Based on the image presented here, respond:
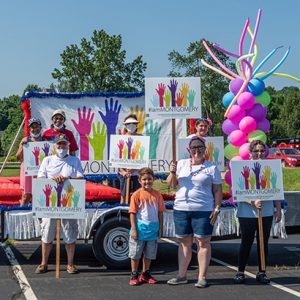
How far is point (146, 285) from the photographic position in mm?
6660

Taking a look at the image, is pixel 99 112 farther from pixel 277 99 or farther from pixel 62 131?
pixel 277 99

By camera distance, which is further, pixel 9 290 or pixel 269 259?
pixel 269 259

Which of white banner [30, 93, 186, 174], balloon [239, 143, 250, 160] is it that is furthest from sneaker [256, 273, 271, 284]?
white banner [30, 93, 186, 174]

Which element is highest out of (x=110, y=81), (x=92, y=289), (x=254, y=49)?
(x=110, y=81)

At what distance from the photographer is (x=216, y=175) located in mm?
6480

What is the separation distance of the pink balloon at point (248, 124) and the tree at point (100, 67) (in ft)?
61.5

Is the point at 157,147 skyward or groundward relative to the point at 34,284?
skyward

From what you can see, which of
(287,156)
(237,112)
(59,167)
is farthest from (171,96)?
(287,156)

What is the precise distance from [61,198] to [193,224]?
1.64m

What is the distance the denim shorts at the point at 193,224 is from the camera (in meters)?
6.40

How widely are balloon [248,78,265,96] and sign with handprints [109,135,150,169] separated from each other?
1740 mm

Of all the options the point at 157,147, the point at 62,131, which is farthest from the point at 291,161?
the point at 62,131

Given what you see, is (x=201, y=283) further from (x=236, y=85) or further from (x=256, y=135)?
(x=236, y=85)

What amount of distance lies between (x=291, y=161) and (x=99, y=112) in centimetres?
2440
